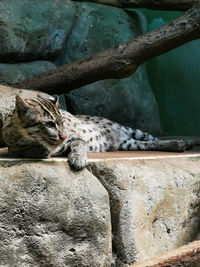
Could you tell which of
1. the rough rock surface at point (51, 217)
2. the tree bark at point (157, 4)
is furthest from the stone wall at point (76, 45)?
the rough rock surface at point (51, 217)

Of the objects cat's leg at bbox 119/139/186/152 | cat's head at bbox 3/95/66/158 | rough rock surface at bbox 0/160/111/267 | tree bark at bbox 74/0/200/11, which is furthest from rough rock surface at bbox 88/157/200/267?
tree bark at bbox 74/0/200/11

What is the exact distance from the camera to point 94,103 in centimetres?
685

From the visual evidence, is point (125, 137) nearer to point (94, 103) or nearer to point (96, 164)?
point (94, 103)

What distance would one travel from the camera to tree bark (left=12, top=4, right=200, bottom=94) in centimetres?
546

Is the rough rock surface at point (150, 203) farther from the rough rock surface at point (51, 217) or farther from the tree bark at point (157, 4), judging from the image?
the tree bark at point (157, 4)

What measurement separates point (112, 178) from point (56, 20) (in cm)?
366

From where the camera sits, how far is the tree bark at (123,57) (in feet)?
17.9

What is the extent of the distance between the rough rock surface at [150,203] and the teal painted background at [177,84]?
3.44 m

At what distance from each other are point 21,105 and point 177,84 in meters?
4.73

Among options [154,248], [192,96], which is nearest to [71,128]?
[154,248]

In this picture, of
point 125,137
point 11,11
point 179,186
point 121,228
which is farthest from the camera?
point 11,11

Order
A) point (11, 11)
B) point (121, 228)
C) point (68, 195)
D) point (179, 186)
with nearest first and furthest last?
point (68, 195) → point (121, 228) → point (179, 186) → point (11, 11)

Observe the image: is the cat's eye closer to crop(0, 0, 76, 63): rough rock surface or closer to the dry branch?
the dry branch

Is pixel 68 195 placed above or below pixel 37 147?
below
